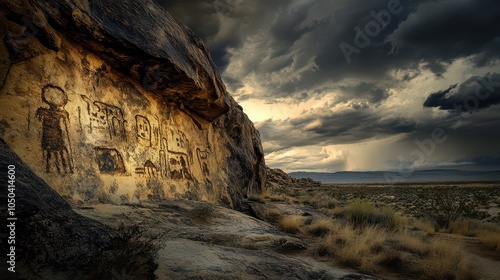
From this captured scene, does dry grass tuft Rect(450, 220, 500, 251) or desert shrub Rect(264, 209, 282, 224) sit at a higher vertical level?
desert shrub Rect(264, 209, 282, 224)

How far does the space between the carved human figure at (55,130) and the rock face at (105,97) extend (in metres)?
0.02

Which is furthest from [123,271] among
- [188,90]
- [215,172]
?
[215,172]

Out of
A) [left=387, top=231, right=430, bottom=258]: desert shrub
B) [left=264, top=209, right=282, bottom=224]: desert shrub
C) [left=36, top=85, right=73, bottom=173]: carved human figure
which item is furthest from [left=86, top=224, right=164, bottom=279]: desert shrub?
[left=264, top=209, right=282, bottom=224]: desert shrub

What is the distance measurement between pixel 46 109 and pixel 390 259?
7.73 m

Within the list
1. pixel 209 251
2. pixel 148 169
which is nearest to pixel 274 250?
pixel 209 251

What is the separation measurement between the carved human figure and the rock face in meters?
0.02

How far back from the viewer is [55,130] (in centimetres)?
550

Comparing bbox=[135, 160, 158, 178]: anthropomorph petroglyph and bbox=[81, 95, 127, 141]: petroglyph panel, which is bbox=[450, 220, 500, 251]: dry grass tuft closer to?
bbox=[135, 160, 158, 178]: anthropomorph petroglyph

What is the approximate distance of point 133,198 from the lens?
23.3 ft

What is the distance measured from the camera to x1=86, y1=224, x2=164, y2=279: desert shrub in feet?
8.64

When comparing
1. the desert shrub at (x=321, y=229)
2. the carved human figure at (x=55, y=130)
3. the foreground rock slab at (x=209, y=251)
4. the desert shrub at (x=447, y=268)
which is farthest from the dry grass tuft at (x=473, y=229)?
the carved human figure at (x=55, y=130)

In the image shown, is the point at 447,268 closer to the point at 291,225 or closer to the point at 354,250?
the point at 354,250

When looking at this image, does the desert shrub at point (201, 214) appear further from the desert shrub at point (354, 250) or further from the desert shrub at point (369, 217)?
the desert shrub at point (369, 217)

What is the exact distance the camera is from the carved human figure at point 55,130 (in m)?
5.29
